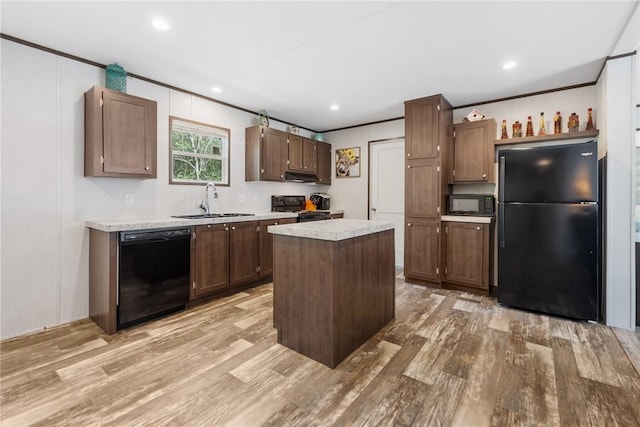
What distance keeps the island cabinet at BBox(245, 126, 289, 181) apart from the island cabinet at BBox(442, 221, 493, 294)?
8.63ft

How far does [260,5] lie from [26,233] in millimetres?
2800

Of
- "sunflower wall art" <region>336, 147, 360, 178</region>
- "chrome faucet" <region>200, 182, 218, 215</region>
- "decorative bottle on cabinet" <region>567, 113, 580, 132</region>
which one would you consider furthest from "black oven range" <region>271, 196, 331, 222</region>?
"decorative bottle on cabinet" <region>567, 113, 580, 132</region>

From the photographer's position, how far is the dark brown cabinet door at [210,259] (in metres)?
3.25

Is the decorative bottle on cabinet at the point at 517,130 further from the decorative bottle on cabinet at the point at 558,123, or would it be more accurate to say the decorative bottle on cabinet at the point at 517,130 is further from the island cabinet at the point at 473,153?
the decorative bottle on cabinet at the point at 558,123

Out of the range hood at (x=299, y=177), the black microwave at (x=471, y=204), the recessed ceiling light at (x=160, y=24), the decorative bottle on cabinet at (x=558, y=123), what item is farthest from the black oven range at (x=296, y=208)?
the decorative bottle on cabinet at (x=558, y=123)

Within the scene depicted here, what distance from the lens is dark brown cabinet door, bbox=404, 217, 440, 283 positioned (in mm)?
3957

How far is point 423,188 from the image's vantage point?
4.04 metres

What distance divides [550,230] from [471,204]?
3.63 ft

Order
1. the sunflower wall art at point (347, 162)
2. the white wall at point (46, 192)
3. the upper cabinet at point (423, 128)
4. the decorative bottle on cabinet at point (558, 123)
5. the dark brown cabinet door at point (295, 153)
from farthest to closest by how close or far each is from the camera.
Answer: the sunflower wall art at point (347, 162)
the dark brown cabinet door at point (295, 153)
the upper cabinet at point (423, 128)
the decorative bottle on cabinet at point (558, 123)
the white wall at point (46, 192)

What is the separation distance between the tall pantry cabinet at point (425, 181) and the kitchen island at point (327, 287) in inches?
64.9

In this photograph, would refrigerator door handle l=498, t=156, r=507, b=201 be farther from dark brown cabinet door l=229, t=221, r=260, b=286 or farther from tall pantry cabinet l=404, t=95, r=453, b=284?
dark brown cabinet door l=229, t=221, r=260, b=286

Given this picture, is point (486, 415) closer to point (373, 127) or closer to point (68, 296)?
point (68, 296)

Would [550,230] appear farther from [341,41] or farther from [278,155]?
[278,155]

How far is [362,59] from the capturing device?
294cm
